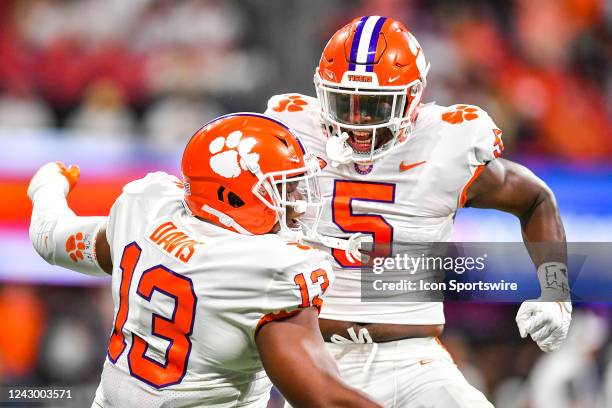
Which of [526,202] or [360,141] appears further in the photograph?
[526,202]

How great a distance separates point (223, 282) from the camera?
212cm

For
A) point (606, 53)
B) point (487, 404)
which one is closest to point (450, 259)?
point (487, 404)

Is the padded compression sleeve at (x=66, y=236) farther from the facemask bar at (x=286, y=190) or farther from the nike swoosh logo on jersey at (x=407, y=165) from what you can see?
the nike swoosh logo on jersey at (x=407, y=165)

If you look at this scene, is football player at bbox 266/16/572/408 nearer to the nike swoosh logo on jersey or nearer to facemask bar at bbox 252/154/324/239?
the nike swoosh logo on jersey

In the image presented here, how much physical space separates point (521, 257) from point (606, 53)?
2944 mm

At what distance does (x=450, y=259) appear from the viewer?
3129 mm

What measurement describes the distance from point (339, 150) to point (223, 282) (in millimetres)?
894

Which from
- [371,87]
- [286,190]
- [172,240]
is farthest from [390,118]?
[172,240]

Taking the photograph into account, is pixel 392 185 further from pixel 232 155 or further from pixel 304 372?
pixel 304 372

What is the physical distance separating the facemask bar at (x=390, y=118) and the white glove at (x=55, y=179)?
78 centimetres

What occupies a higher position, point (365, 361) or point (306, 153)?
point (306, 153)

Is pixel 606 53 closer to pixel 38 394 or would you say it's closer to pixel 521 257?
pixel 521 257

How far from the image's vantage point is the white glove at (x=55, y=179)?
2.82 meters

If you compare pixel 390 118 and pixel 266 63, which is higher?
pixel 390 118
